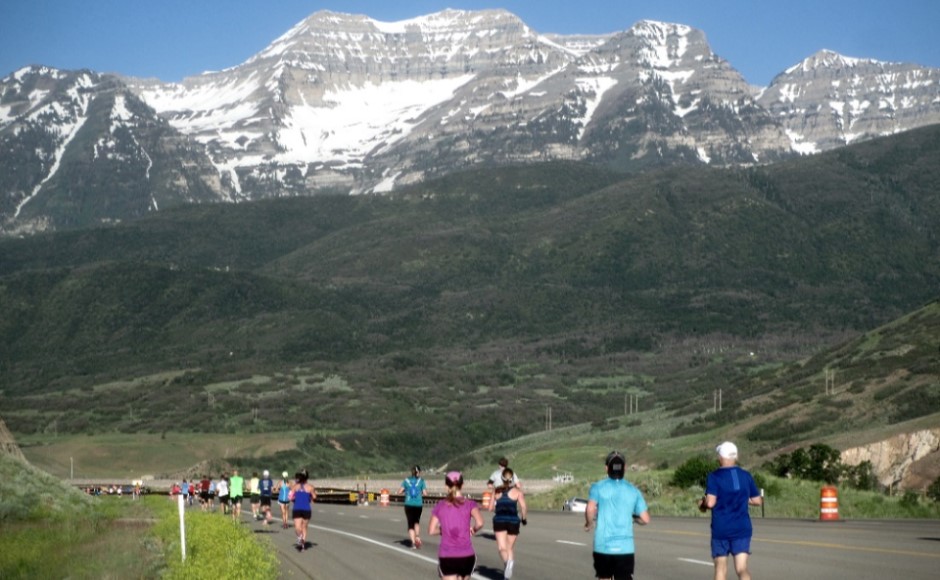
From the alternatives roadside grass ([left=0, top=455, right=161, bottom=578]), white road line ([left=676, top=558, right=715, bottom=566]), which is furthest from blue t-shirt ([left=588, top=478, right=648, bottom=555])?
roadside grass ([left=0, top=455, right=161, bottom=578])

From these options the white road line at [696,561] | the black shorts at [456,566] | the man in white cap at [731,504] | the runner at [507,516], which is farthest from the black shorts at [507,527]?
the man in white cap at [731,504]

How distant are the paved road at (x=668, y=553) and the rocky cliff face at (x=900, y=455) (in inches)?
937

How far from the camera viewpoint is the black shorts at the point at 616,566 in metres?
19.1

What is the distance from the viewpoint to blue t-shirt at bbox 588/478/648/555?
62.6ft

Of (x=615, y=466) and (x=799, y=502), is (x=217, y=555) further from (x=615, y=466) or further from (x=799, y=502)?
(x=799, y=502)

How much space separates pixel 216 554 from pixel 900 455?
148 ft

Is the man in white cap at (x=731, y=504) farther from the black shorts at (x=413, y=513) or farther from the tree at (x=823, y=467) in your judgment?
the tree at (x=823, y=467)

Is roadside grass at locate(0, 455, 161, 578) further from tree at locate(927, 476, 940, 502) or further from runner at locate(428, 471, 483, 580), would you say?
tree at locate(927, 476, 940, 502)

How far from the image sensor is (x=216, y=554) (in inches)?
1027

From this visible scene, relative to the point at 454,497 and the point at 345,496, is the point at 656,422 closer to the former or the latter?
the point at 345,496

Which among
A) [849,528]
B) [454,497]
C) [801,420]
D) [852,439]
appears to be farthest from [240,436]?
[454,497]

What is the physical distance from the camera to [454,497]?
20156 mm

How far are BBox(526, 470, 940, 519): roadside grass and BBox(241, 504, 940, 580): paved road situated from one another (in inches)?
213

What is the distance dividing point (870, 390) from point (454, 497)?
77136 mm
